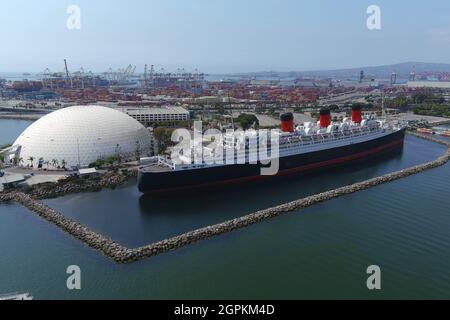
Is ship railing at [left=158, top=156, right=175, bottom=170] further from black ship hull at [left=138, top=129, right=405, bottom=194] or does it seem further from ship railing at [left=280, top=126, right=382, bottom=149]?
ship railing at [left=280, top=126, right=382, bottom=149]

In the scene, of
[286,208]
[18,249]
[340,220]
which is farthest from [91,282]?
[340,220]

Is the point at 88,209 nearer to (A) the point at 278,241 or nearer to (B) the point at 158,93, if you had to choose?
(A) the point at 278,241

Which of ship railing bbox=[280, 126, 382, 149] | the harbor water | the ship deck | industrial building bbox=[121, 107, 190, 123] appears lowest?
the harbor water

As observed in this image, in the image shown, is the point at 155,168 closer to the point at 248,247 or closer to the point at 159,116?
the point at 248,247

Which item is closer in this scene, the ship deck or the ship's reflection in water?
the ship's reflection in water

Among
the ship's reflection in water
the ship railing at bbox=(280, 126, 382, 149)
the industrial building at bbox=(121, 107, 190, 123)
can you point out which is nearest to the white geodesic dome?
the ship's reflection in water

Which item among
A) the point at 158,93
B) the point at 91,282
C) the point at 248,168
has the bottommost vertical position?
the point at 91,282
